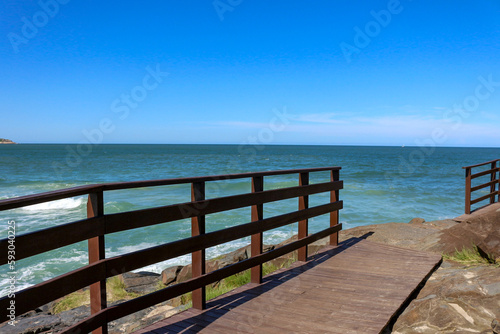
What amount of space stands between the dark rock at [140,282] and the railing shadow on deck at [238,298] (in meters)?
3.66

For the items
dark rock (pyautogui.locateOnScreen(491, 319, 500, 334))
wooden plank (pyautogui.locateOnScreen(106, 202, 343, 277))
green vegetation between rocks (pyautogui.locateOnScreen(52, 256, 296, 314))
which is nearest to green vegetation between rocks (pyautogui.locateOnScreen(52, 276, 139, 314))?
green vegetation between rocks (pyautogui.locateOnScreen(52, 256, 296, 314))

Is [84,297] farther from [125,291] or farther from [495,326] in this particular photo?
[495,326]

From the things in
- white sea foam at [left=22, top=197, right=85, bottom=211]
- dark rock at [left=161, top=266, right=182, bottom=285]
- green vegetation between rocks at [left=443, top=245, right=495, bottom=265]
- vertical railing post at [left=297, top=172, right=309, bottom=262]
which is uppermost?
vertical railing post at [left=297, top=172, right=309, bottom=262]

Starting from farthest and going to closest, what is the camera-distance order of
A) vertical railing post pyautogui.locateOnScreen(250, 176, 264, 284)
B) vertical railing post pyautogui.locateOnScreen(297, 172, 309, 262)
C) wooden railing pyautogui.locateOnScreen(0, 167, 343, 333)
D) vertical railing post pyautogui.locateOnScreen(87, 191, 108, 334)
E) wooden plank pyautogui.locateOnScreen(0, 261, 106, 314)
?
vertical railing post pyautogui.locateOnScreen(297, 172, 309, 262) < vertical railing post pyautogui.locateOnScreen(250, 176, 264, 284) < vertical railing post pyautogui.locateOnScreen(87, 191, 108, 334) < wooden railing pyautogui.locateOnScreen(0, 167, 343, 333) < wooden plank pyautogui.locateOnScreen(0, 261, 106, 314)

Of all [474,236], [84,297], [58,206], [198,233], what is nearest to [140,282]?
[84,297]

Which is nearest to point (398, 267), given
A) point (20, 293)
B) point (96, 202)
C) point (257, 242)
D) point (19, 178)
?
point (257, 242)

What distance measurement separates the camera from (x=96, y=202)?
2.68 metres

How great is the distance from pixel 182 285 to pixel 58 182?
32.5 metres

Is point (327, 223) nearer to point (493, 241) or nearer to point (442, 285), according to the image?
point (493, 241)

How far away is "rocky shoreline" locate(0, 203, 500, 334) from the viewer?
299cm

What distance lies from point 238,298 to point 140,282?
4.53m

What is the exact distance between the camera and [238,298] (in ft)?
12.5

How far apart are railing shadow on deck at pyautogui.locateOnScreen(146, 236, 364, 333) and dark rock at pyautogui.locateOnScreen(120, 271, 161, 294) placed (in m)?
3.66

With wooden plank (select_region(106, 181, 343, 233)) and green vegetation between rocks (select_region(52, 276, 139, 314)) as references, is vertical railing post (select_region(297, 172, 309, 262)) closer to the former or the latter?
wooden plank (select_region(106, 181, 343, 233))
